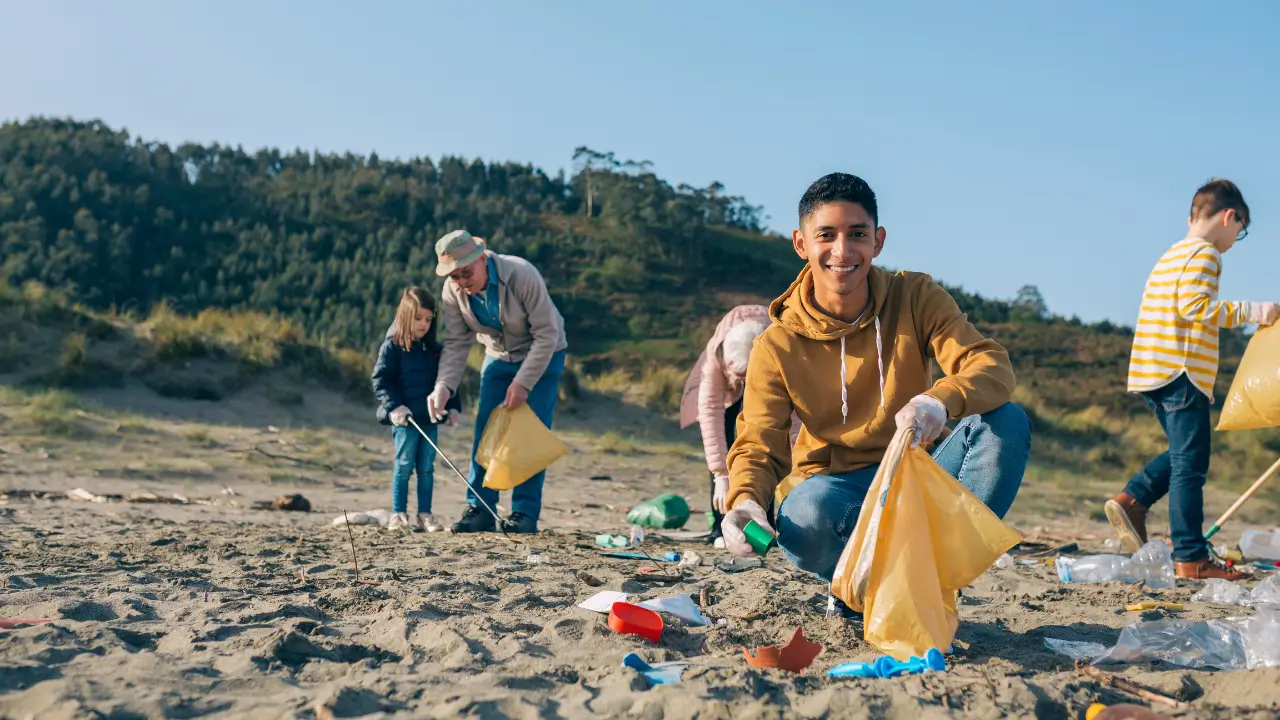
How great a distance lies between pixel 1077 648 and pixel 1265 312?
7.11 feet

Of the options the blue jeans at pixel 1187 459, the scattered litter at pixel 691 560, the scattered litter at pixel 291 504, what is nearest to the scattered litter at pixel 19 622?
the scattered litter at pixel 691 560

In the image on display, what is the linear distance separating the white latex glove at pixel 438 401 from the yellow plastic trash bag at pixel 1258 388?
377 cm

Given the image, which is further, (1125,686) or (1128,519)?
(1128,519)

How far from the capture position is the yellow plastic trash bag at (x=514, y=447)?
5.46 m

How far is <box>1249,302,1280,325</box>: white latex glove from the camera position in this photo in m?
4.37

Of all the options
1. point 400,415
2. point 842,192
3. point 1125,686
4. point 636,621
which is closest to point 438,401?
point 400,415

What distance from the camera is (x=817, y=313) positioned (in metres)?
3.09

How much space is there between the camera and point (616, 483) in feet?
29.6

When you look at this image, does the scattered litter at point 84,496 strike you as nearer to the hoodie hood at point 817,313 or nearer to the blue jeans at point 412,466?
the blue jeans at point 412,466

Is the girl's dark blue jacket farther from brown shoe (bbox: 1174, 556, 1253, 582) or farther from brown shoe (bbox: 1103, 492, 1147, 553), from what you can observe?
brown shoe (bbox: 1174, 556, 1253, 582)

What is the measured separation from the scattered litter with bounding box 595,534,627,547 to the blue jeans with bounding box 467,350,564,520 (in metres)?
0.51

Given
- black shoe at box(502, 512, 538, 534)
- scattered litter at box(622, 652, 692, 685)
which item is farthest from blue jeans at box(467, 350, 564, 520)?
Answer: scattered litter at box(622, 652, 692, 685)

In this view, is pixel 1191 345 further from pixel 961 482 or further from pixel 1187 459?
pixel 961 482

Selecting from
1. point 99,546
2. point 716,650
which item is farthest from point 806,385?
point 99,546
